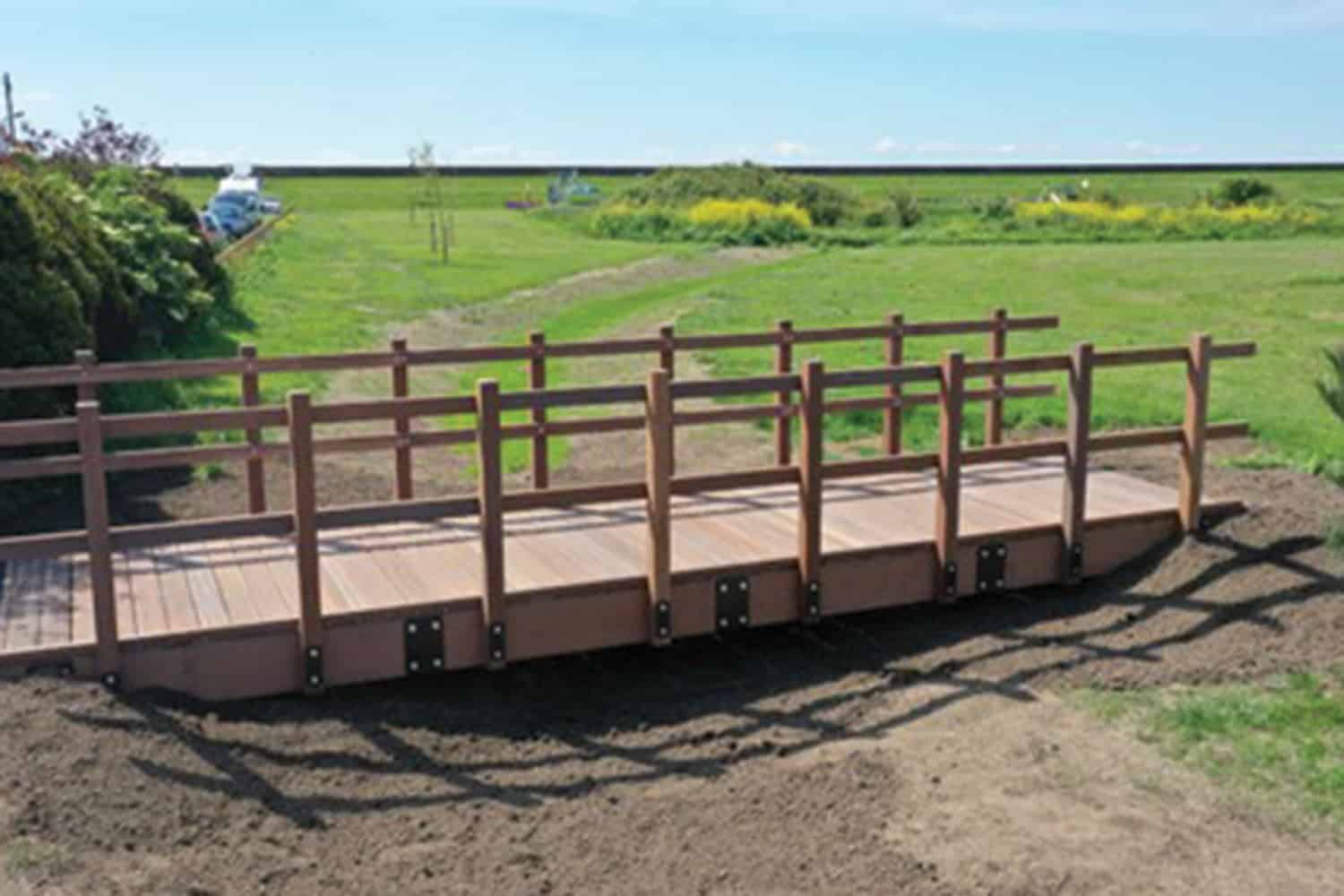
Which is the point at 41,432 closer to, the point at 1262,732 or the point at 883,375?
the point at 883,375

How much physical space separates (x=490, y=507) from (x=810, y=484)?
2.01 m

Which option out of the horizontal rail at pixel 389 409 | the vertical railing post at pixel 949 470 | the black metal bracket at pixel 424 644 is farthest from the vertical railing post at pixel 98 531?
the vertical railing post at pixel 949 470

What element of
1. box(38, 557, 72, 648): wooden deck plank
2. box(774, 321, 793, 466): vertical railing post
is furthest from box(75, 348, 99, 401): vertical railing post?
box(774, 321, 793, 466): vertical railing post

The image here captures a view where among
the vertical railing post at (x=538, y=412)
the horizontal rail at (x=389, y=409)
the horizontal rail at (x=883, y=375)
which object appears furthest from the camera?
the vertical railing post at (x=538, y=412)

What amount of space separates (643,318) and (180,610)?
20107 millimetres

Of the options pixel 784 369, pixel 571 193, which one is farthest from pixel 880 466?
pixel 571 193

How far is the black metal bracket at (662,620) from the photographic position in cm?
876

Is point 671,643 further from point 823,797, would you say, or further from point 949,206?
point 949,206

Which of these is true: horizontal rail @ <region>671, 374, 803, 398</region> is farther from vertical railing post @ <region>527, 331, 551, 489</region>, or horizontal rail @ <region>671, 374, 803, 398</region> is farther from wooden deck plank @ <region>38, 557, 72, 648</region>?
wooden deck plank @ <region>38, 557, 72, 648</region>

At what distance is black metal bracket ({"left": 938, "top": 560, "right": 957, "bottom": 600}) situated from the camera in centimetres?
962

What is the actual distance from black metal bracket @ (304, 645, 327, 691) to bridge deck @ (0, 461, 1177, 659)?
226 mm

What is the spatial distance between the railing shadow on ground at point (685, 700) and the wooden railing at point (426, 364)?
64.8 inches

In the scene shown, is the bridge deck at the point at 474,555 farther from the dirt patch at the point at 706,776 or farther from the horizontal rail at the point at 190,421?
the horizontal rail at the point at 190,421

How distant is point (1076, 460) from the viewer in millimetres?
10008
